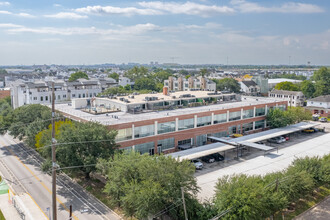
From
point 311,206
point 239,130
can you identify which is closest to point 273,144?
point 239,130

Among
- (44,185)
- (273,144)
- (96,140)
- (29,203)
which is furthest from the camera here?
(273,144)

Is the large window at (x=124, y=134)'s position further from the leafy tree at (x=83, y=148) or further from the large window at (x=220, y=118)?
the large window at (x=220, y=118)

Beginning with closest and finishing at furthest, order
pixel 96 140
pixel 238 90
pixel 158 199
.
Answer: pixel 158 199
pixel 96 140
pixel 238 90

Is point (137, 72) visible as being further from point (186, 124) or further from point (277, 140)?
point (186, 124)

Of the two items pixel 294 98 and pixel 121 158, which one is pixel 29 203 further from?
pixel 294 98

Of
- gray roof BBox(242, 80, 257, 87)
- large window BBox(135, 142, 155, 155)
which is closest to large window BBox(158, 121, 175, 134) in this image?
large window BBox(135, 142, 155, 155)

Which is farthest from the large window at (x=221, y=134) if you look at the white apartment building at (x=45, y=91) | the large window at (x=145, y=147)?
the white apartment building at (x=45, y=91)

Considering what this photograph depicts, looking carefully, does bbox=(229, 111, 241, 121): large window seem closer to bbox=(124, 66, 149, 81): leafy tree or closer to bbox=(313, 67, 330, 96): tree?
bbox=(313, 67, 330, 96): tree
